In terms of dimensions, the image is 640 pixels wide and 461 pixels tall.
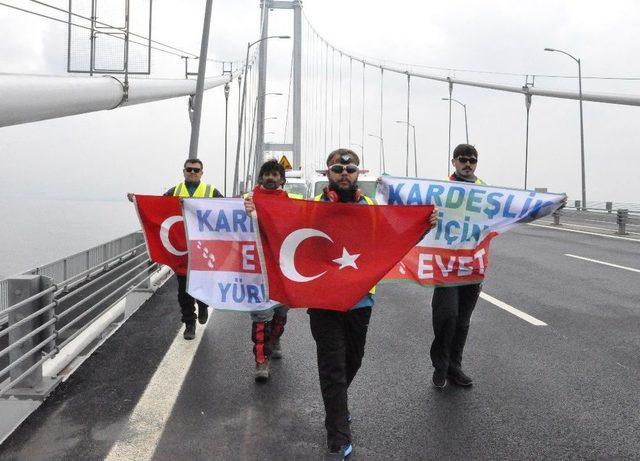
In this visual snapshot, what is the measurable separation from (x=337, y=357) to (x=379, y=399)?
99cm

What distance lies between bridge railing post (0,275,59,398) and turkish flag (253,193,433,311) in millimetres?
1710

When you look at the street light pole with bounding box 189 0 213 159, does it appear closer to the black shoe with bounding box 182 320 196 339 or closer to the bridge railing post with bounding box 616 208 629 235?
the black shoe with bounding box 182 320 196 339

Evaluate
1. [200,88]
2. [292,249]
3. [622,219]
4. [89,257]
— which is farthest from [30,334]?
[622,219]

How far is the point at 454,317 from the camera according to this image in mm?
4656

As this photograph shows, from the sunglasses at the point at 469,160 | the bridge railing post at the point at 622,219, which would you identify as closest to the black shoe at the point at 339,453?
the sunglasses at the point at 469,160

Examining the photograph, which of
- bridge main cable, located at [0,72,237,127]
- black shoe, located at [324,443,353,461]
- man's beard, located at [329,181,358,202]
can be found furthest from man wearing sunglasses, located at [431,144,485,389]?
A: bridge main cable, located at [0,72,237,127]

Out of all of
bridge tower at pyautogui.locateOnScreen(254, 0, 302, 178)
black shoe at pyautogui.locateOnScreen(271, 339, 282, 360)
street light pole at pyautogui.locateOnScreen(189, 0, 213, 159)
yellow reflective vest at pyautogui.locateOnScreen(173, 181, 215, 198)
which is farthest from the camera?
bridge tower at pyautogui.locateOnScreen(254, 0, 302, 178)

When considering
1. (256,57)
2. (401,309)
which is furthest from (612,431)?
(256,57)

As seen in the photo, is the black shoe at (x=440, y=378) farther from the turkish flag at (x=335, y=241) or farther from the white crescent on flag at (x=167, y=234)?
the white crescent on flag at (x=167, y=234)

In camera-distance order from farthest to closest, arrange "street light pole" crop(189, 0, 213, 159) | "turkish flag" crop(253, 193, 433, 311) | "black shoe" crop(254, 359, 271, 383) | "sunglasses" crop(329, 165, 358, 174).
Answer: "street light pole" crop(189, 0, 213, 159) < "black shoe" crop(254, 359, 271, 383) < "turkish flag" crop(253, 193, 433, 311) < "sunglasses" crop(329, 165, 358, 174)

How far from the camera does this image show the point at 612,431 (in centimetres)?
388

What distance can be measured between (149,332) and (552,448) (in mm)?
4110

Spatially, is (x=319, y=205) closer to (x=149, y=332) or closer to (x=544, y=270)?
(x=149, y=332)

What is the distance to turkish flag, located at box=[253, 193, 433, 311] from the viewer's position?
388 cm
